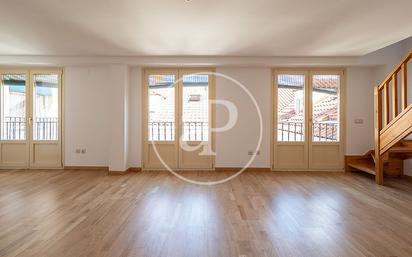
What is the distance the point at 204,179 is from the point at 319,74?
12.6 ft

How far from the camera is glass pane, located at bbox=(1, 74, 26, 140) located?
22.0 feet

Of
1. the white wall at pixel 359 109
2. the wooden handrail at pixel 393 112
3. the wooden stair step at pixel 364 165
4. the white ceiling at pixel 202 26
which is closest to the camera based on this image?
the white ceiling at pixel 202 26

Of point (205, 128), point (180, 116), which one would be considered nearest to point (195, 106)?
point (180, 116)

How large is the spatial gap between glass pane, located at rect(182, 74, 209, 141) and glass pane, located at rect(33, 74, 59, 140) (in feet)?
10.5

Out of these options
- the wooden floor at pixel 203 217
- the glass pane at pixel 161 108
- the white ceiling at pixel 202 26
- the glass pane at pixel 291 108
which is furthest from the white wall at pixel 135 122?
the glass pane at pixel 291 108

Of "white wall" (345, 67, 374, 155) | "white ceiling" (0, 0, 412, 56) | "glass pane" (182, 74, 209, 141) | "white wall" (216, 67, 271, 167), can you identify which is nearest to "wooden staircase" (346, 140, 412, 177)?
"white wall" (345, 67, 374, 155)

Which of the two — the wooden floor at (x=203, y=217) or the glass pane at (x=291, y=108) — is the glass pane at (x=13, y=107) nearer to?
the wooden floor at (x=203, y=217)

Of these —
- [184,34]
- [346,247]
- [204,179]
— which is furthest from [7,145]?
[346,247]

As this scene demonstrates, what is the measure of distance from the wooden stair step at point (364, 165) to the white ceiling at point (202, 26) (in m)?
2.46

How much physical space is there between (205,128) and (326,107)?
3.03 m

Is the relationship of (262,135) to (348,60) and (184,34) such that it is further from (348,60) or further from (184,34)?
(184,34)

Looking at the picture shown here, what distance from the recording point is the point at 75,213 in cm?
355

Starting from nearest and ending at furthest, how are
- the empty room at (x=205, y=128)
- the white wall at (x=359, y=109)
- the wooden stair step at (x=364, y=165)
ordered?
1. the empty room at (x=205, y=128)
2. the wooden stair step at (x=364, y=165)
3. the white wall at (x=359, y=109)

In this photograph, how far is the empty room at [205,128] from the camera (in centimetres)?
301
